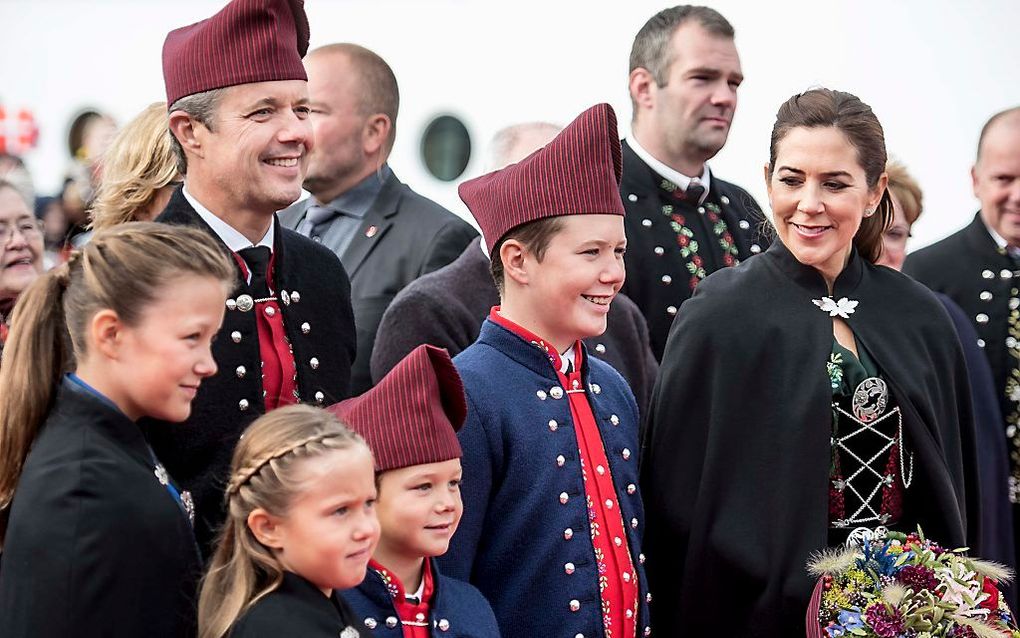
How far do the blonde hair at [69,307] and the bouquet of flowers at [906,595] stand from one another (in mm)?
1378

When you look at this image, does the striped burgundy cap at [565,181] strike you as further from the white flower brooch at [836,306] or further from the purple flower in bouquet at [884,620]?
the purple flower in bouquet at [884,620]

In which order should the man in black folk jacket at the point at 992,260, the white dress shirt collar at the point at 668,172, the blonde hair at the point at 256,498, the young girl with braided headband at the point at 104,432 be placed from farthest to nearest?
the white dress shirt collar at the point at 668,172 → the man in black folk jacket at the point at 992,260 → the blonde hair at the point at 256,498 → the young girl with braided headband at the point at 104,432

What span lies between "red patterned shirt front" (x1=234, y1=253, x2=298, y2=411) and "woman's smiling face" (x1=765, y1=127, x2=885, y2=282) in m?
1.26

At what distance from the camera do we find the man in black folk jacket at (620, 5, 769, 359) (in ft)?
14.6

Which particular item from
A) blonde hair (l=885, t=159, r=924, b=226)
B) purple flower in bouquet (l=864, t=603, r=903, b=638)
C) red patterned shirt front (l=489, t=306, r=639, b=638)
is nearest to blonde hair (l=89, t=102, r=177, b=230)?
red patterned shirt front (l=489, t=306, r=639, b=638)

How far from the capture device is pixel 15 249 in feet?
13.2

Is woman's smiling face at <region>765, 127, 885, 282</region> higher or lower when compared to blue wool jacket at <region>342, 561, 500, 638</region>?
higher

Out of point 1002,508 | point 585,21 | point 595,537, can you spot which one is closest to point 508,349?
point 595,537

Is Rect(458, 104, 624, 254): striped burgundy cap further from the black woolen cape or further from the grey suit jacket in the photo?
the grey suit jacket

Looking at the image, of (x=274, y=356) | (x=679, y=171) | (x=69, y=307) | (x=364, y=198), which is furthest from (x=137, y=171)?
(x=679, y=171)

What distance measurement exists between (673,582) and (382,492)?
98 centimetres

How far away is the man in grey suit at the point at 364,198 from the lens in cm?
480

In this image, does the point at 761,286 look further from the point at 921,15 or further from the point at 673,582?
the point at 921,15

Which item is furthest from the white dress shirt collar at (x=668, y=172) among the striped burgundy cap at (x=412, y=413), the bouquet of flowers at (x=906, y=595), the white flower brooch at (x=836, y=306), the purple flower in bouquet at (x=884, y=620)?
the purple flower in bouquet at (x=884, y=620)
